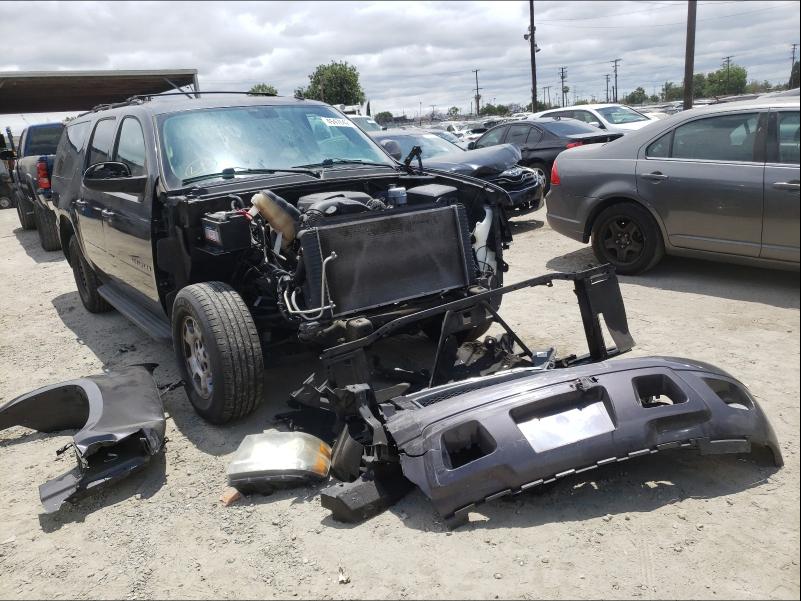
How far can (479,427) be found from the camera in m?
2.85

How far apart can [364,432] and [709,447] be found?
1561 millimetres

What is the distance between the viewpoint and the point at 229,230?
388 centimetres

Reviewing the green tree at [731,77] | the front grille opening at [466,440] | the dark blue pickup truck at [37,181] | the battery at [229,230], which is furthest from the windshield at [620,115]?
the front grille opening at [466,440]

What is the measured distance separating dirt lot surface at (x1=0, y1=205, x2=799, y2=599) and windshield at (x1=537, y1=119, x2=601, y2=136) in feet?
29.4

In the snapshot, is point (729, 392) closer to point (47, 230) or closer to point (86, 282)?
point (86, 282)

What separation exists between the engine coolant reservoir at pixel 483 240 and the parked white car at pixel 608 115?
9873 mm

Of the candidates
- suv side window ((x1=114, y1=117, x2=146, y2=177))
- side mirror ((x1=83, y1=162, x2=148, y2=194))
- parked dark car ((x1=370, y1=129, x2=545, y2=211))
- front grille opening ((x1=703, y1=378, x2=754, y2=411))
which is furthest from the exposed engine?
parked dark car ((x1=370, y1=129, x2=545, y2=211))

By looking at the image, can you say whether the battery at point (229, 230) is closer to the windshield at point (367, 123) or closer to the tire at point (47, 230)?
the tire at point (47, 230)

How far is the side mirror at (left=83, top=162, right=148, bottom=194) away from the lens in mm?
4484

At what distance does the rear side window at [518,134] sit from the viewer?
12.9 meters

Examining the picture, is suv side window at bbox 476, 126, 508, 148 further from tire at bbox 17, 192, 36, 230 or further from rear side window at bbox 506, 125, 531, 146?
tire at bbox 17, 192, 36, 230

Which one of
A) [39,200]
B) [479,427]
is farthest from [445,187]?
[39,200]

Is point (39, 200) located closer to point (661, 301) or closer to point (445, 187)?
point (445, 187)

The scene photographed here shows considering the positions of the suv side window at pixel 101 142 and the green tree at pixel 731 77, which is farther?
Answer: the suv side window at pixel 101 142
